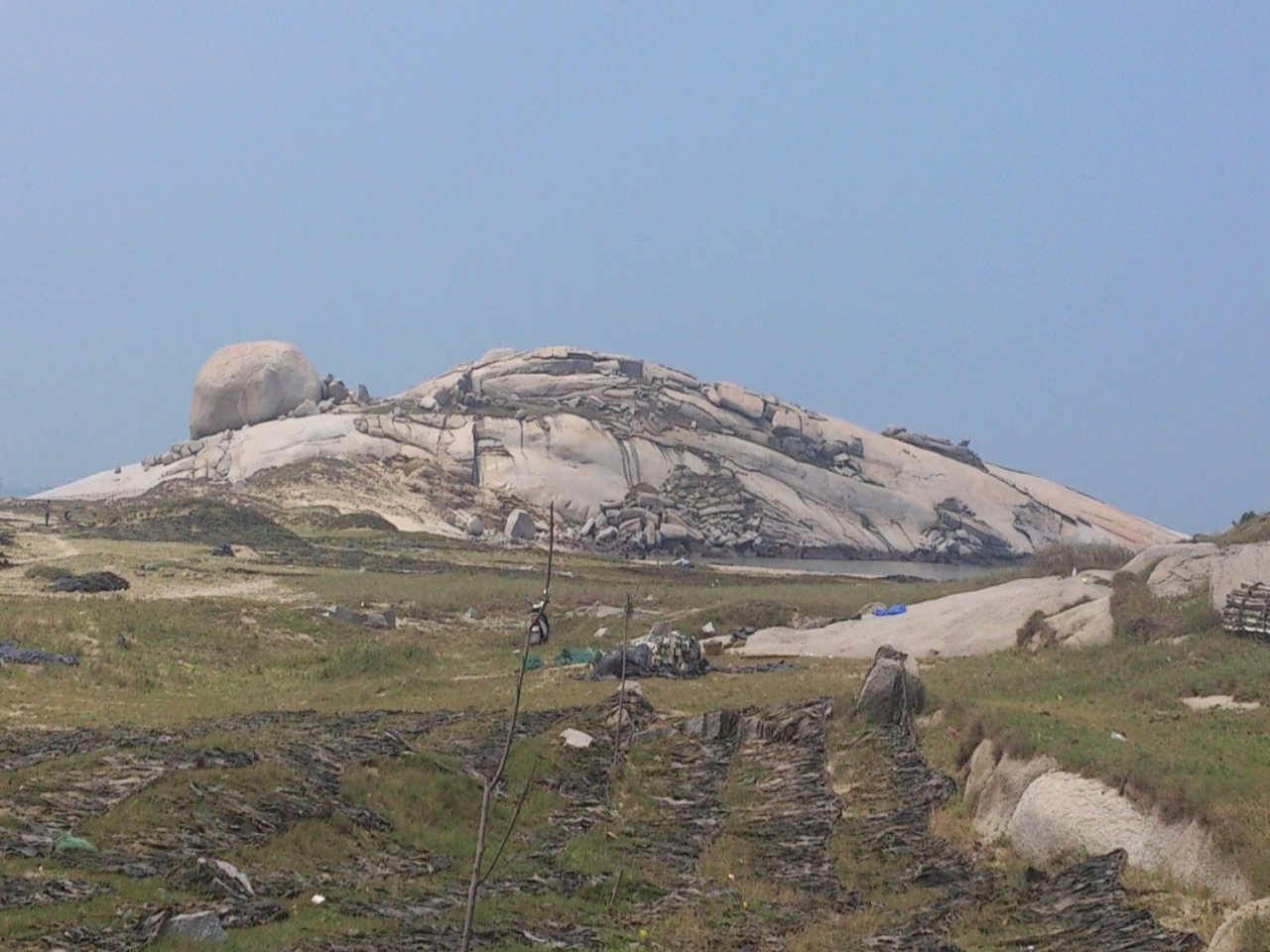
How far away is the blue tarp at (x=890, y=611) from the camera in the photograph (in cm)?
4256

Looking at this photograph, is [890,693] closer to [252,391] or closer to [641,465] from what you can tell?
[641,465]

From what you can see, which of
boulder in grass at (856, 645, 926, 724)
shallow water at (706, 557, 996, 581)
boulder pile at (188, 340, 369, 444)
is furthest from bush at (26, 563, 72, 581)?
boulder pile at (188, 340, 369, 444)

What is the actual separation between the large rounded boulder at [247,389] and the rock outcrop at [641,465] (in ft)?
1.87

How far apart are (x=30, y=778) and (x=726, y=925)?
8775 millimetres

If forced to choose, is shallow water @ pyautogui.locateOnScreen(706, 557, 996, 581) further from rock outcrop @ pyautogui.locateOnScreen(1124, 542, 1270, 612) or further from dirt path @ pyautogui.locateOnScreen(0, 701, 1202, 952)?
dirt path @ pyautogui.locateOnScreen(0, 701, 1202, 952)

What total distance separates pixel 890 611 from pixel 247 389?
91.8 m

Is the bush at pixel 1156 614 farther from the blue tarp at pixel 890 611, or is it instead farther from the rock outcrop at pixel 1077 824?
the blue tarp at pixel 890 611

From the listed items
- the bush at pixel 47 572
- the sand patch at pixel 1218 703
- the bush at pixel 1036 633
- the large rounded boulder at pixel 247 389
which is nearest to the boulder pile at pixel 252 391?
the large rounded boulder at pixel 247 389

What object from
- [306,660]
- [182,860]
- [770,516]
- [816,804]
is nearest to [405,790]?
[182,860]

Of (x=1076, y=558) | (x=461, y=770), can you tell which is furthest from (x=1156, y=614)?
(x=1076, y=558)

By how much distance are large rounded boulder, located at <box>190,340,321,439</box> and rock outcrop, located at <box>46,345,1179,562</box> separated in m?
0.57

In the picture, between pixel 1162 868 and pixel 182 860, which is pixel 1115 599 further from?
pixel 182 860

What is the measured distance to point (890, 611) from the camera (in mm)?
43312

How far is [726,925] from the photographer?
15.0 metres
